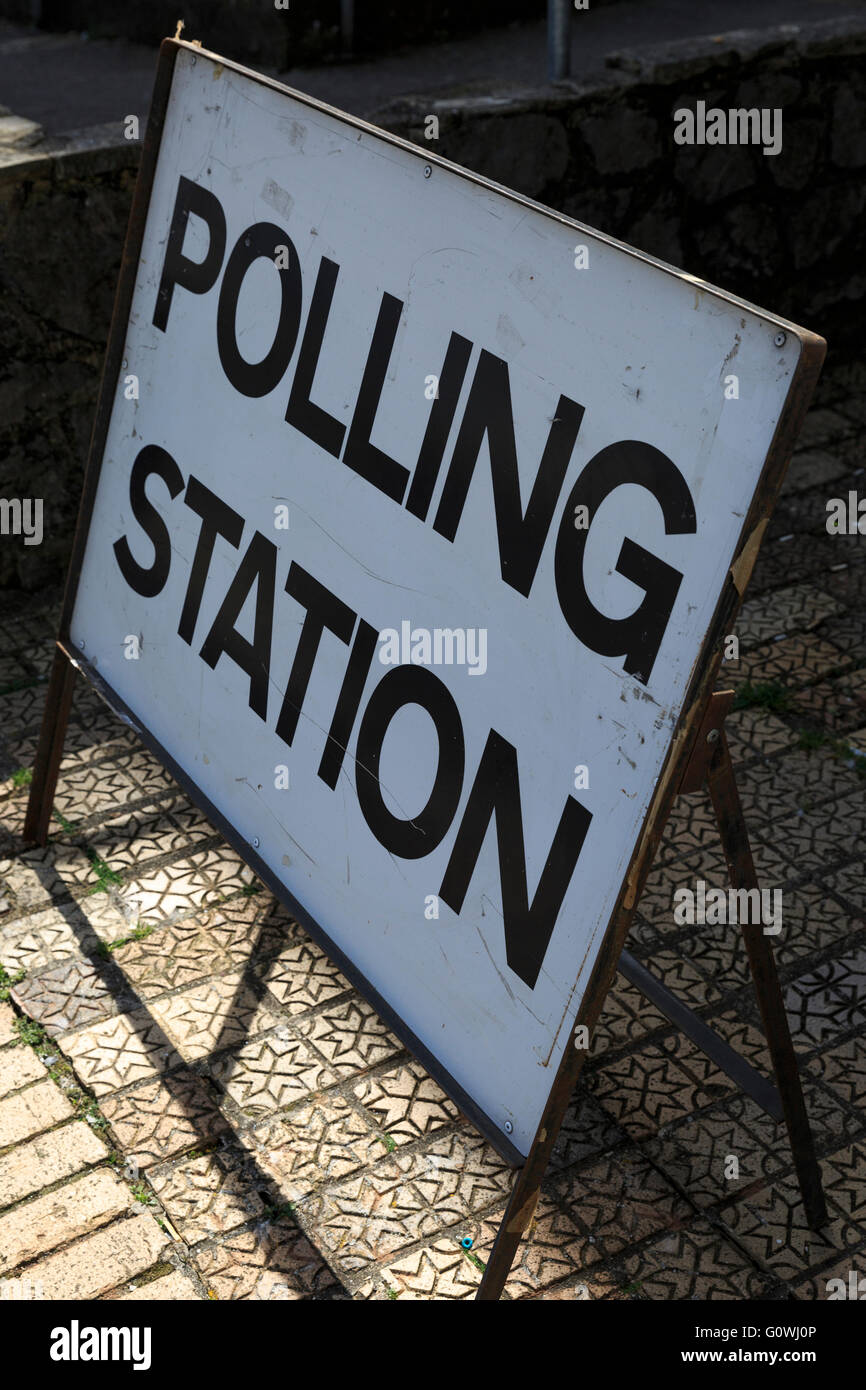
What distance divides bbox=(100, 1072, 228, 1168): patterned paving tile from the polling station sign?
0.50m

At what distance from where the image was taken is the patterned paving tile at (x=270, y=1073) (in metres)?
2.62

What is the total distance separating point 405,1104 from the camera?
2621 mm

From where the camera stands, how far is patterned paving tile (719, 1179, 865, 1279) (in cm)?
234

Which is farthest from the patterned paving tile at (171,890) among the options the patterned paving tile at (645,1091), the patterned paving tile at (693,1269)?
the patterned paving tile at (693,1269)

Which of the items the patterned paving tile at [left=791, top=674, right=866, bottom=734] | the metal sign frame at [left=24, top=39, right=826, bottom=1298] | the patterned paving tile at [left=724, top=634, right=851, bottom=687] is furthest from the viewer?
the patterned paving tile at [left=724, top=634, right=851, bottom=687]

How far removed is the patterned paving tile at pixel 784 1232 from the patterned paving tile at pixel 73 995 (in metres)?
1.24

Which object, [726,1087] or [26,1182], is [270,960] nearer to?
[26,1182]

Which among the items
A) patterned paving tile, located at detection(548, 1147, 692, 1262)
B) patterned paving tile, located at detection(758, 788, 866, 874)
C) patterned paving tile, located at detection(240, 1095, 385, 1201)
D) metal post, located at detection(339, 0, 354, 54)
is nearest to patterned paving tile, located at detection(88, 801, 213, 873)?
patterned paving tile, located at detection(240, 1095, 385, 1201)

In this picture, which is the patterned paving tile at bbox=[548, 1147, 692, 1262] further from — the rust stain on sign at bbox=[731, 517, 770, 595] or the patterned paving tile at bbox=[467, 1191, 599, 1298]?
the rust stain on sign at bbox=[731, 517, 770, 595]

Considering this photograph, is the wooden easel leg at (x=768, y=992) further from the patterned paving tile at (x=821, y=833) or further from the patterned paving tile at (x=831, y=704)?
the patterned paving tile at (x=831, y=704)

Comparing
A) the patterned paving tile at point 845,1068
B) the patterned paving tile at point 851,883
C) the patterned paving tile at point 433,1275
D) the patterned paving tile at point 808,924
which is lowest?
the patterned paving tile at point 433,1275

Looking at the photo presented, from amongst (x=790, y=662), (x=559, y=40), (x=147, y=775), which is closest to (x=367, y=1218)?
(x=147, y=775)
